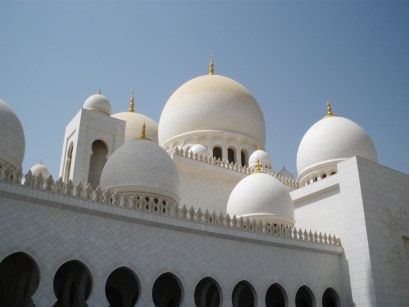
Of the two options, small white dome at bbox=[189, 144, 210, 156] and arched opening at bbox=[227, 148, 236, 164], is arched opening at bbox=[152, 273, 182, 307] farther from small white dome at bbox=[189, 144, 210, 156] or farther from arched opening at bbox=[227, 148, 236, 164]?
arched opening at bbox=[227, 148, 236, 164]

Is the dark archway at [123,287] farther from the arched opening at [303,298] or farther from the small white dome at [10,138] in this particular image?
the arched opening at [303,298]

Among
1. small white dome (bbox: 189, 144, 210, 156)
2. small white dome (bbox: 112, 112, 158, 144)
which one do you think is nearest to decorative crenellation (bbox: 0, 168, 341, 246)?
small white dome (bbox: 189, 144, 210, 156)

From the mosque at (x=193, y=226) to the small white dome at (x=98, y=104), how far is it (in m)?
0.04

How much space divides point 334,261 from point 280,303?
2.04 metres

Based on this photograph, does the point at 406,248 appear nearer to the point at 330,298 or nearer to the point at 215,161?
the point at 330,298

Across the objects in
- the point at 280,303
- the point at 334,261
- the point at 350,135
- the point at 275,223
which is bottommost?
the point at 280,303

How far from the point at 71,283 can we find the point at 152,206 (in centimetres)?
276

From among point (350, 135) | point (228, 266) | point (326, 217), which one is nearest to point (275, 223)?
point (326, 217)

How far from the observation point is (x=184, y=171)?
13656mm

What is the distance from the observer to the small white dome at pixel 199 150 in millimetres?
14750

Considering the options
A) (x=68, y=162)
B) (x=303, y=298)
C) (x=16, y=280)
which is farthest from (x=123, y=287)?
(x=68, y=162)

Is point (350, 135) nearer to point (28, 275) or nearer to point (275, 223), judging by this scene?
point (275, 223)

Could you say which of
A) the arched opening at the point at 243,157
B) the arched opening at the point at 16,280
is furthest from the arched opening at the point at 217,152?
the arched opening at the point at 16,280

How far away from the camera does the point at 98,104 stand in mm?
14406
